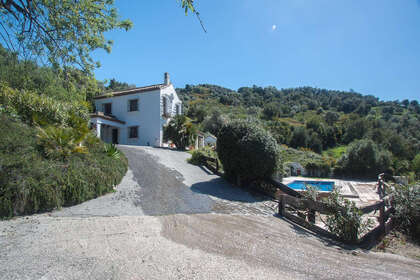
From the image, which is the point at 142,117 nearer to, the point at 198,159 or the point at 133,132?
the point at 133,132

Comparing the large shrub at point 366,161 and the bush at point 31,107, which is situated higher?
the bush at point 31,107

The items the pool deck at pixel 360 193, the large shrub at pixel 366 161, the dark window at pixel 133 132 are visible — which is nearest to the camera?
the pool deck at pixel 360 193

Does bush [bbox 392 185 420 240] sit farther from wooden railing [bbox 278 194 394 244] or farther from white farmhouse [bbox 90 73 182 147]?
white farmhouse [bbox 90 73 182 147]

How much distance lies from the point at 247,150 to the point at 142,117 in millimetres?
14576

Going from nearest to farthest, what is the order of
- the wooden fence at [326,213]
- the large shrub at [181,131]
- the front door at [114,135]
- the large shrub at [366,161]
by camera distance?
the wooden fence at [326,213] → the large shrub at [181,131] → the front door at [114,135] → the large shrub at [366,161]

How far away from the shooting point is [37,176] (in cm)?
521

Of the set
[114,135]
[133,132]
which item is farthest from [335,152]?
[114,135]

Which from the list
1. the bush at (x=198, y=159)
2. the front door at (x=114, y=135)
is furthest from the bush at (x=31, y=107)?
the front door at (x=114, y=135)

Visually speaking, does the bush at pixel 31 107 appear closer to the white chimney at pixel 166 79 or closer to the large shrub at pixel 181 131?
the large shrub at pixel 181 131

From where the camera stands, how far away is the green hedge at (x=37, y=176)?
189 inches

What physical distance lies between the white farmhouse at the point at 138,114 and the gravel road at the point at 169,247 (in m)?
14.4

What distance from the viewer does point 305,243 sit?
4934mm

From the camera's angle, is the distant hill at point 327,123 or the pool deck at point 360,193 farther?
the distant hill at point 327,123

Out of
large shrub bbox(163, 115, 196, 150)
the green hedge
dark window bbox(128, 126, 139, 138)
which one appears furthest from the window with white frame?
the green hedge
